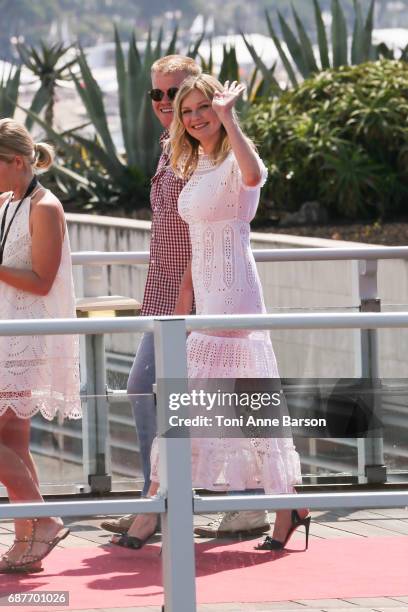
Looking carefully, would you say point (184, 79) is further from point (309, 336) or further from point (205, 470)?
point (205, 470)

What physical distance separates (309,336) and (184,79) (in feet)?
3.71

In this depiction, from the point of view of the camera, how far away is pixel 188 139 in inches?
201

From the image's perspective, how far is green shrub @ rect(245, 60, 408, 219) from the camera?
12250 millimetres

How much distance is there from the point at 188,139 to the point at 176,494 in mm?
1412

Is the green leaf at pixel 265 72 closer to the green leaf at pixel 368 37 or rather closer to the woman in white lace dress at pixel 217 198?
the green leaf at pixel 368 37

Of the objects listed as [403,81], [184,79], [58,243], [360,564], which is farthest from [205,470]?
[403,81]

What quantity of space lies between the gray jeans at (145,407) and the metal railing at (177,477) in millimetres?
35

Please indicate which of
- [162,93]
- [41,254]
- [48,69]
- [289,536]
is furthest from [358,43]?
[289,536]

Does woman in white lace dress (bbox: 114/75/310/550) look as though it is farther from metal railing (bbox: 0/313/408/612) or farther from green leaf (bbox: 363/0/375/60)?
green leaf (bbox: 363/0/375/60)

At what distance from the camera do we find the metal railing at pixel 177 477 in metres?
4.11

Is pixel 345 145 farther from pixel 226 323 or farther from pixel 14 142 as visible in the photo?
pixel 226 323

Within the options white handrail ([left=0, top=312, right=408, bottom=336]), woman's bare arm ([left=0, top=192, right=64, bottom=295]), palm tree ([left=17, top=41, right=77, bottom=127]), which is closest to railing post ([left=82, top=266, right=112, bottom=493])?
white handrail ([left=0, top=312, right=408, bottom=336])

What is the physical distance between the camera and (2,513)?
413 cm

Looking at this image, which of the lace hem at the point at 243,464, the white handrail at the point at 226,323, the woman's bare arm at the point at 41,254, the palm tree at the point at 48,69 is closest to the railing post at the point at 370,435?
the lace hem at the point at 243,464
